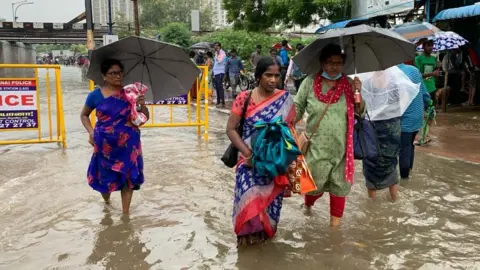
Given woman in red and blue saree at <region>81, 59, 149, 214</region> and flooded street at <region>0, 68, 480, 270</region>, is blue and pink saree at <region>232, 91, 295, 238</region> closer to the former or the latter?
flooded street at <region>0, 68, 480, 270</region>

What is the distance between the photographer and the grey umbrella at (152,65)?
4.59 metres

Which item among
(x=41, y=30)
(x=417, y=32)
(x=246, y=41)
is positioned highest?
(x=41, y=30)

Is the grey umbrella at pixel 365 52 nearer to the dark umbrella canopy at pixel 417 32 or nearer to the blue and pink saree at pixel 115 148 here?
the blue and pink saree at pixel 115 148

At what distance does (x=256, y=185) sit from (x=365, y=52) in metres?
1.76

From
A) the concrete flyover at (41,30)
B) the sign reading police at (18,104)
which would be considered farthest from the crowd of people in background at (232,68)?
the concrete flyover at (41,30)

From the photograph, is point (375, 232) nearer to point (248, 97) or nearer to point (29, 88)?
point (248, 97)

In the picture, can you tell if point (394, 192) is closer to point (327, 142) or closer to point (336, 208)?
point (336, 208)

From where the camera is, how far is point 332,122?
400cm

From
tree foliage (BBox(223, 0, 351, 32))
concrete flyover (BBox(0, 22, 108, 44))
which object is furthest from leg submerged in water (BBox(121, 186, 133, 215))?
concrete flyover (BBox(0, 22, 108, 44))

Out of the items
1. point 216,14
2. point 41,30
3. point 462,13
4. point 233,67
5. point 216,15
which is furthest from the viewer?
point 216,15

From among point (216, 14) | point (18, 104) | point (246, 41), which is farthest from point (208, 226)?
point (216, 14)

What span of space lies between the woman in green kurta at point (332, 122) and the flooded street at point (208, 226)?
0.58m

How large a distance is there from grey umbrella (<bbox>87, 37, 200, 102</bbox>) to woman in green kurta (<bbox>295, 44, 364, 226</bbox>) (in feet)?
4.85

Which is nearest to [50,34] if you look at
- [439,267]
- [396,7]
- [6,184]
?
[396,7]
